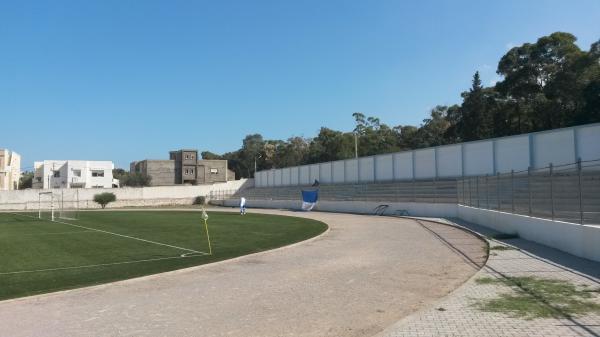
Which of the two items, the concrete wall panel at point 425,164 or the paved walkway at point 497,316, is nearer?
the paved walkway at point 497,316

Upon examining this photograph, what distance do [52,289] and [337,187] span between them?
48.2 m

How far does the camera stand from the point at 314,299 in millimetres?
9625

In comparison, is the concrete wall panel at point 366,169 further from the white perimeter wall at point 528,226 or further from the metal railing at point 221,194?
the metal railing at point 221,194

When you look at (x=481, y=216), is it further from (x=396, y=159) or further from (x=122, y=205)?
(x=122, y=205)

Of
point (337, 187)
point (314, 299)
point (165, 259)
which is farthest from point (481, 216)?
point (337, 187)

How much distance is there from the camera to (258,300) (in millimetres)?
9672

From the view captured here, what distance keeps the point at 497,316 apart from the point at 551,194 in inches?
358

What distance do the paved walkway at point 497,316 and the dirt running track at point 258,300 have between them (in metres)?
0.46

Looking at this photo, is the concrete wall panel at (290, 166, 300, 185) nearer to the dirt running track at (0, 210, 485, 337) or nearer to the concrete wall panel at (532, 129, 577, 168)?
the concrete wall panel at (532, 129, 577, 168)

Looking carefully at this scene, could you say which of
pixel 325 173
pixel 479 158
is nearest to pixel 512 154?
pixel 479 158

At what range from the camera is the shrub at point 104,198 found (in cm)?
7375

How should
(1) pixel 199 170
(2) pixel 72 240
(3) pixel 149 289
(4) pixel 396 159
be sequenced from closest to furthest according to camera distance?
(3) pixel 149 289
(2) pixel 72 240
(4) pixel 396 159
(1) pixel 199 170

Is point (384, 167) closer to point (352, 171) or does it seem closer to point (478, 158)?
point (352, 171)

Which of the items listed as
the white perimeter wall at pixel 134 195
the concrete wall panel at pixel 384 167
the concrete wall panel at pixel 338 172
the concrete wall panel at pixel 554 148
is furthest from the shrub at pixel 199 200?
the concrete wall panel at pixel 554 148
